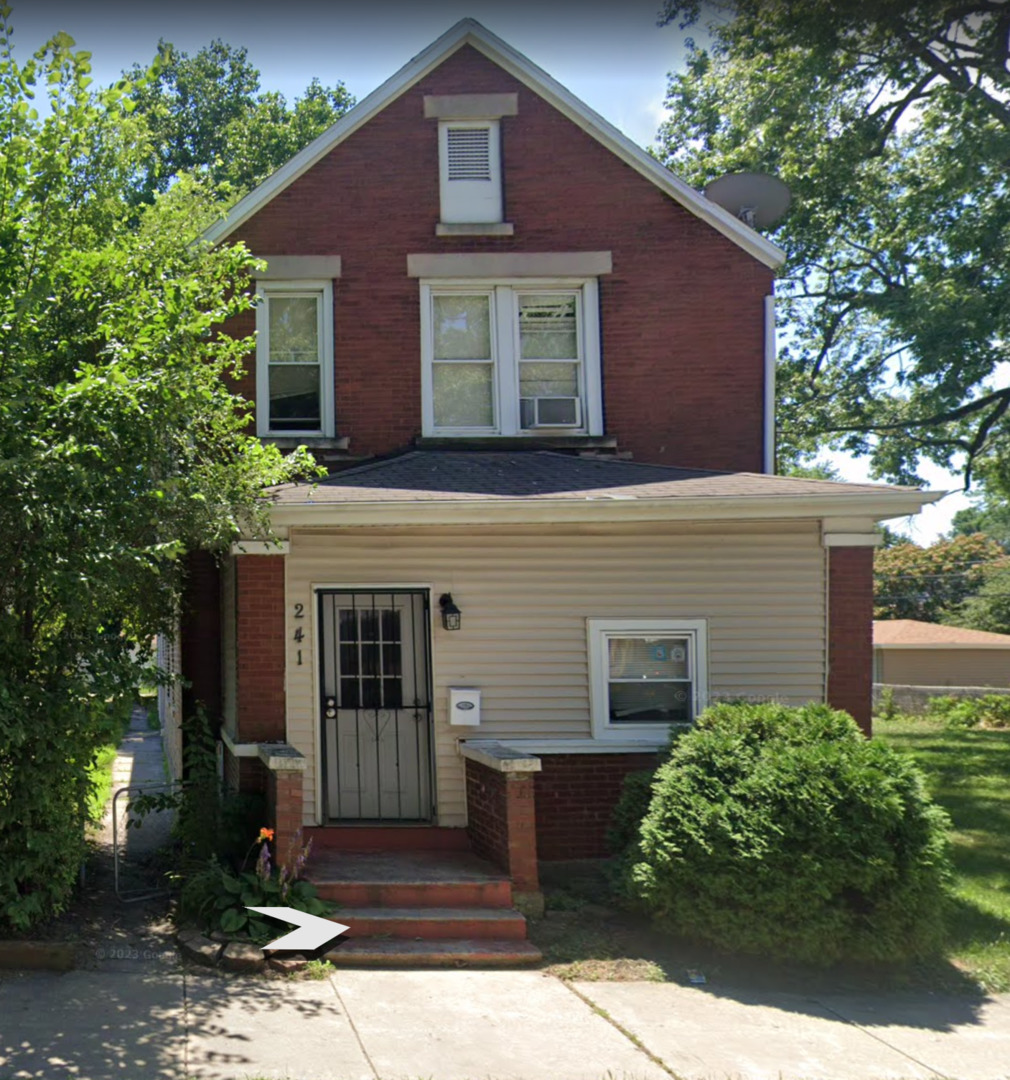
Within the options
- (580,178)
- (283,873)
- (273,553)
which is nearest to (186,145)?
(580,178)

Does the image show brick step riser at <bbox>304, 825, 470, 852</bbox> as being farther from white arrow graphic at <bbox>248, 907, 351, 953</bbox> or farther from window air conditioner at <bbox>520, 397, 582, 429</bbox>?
window air conditioner at <bbox>520, 397, 582, 429</bbox>

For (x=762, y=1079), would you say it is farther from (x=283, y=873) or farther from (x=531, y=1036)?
(x=283, y=873)

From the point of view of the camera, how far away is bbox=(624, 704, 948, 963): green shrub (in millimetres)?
8016

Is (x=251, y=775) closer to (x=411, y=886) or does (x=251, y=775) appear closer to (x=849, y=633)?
(x=411, y=886)

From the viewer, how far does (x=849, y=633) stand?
1055cm

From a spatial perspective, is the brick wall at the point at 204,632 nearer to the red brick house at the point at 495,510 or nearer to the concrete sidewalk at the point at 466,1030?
the red brick house at the point at 495,510

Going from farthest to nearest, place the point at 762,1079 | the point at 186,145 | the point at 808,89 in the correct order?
the point at 186,145, the point at 808,89, the point at 762,1079

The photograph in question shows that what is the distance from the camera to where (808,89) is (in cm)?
2144

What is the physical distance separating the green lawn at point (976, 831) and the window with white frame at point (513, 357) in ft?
18.9

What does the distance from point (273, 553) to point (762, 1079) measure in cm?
560

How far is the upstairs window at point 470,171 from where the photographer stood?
516 inches

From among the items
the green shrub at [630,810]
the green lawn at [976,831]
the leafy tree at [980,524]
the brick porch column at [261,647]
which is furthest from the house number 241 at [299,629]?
the leafy tree at [980,524]

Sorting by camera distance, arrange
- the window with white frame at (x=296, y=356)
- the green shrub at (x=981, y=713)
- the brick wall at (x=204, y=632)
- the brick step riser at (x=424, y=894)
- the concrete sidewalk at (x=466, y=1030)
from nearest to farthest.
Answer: the concrete sidewalk at (x=466, y=1030)
the brick step riser at (x=424, y=894)
the brick wall at (x=204, y=632)
the window with white frame at (x=296, y=356)
the green shrub at (x=981, y=713)

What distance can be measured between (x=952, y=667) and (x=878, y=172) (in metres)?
24.8
